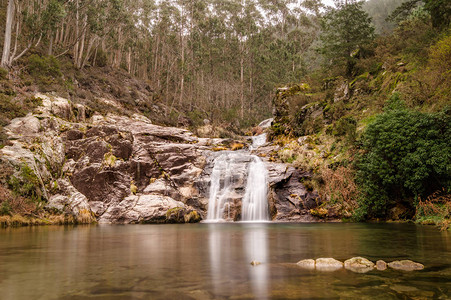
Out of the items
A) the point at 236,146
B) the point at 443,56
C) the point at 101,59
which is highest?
the point at 101,59

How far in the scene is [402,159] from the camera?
1332 centimetres

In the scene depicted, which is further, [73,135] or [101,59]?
[101,59]

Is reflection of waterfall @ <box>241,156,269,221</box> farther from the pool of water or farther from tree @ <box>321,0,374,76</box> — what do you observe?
tree @ <box>321,0,374,76</box>

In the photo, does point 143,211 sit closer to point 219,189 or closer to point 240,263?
point 219,189

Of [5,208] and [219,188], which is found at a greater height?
[219,188]

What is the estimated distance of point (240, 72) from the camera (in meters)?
57.2

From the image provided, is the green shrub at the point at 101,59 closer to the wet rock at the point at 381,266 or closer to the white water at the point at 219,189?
the white water at the point at 219,189

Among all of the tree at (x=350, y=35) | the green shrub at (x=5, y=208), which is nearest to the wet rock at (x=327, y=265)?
the green shrub at (x=5, y=208)

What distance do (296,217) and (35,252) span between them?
43.9ft

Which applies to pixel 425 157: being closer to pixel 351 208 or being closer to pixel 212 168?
pixel 351 208

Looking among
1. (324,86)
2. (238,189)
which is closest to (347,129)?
(238,189)

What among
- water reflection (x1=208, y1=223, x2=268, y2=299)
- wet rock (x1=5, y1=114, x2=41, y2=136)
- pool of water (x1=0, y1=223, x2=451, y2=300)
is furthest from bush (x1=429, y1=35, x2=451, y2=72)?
wet rock (x1=5, y1=114, x2=41, y2=136)

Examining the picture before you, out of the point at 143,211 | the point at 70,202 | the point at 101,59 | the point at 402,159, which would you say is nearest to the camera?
the point at 402,159

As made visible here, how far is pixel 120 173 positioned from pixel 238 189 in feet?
24.6
